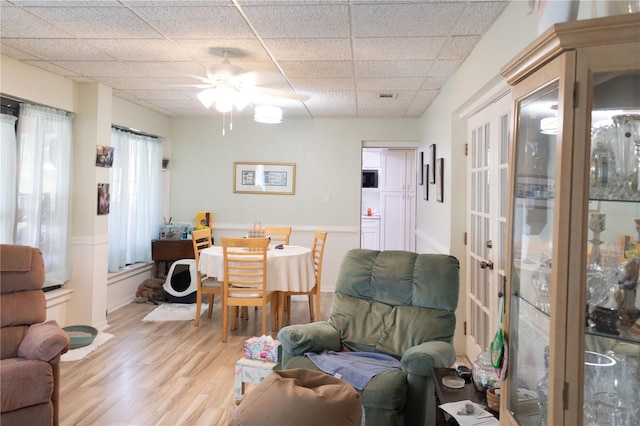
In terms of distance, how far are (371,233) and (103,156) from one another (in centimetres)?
501

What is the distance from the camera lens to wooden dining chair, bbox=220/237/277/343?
411 cm

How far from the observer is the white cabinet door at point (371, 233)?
8203 mm

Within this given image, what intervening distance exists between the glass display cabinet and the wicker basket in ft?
1.37

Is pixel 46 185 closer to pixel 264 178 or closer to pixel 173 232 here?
pixel 173 232

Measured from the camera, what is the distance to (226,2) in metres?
2.45

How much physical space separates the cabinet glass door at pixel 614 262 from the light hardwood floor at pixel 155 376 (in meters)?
2.13

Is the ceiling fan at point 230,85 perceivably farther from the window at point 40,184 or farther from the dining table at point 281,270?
the window at point 40,184

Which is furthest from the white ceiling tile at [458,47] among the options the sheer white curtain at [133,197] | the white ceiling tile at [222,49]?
the sheer white curtain at [133,197]

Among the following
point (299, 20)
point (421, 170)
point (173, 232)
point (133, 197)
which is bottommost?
point (173, 232)

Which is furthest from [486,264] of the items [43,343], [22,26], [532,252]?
[22,26]

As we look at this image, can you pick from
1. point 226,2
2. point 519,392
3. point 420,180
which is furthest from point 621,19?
point 420,180

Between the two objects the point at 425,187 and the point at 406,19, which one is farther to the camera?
the point at 425,187

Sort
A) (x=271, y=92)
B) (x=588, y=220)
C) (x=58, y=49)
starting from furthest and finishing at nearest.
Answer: (x=271, y=92) → (x=58, y=49) → (x=588, y=220)

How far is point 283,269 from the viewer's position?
438cm
